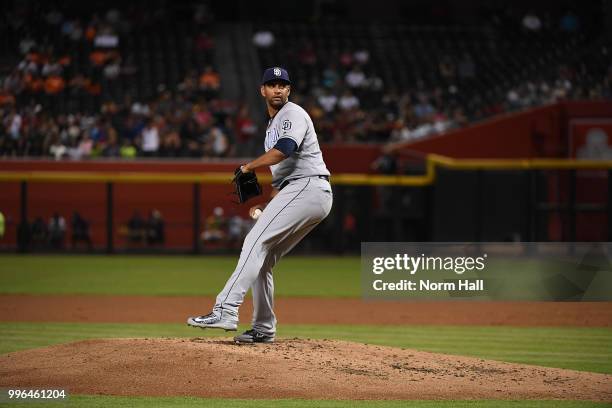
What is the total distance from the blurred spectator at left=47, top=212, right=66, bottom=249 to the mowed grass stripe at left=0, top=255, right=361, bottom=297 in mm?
411

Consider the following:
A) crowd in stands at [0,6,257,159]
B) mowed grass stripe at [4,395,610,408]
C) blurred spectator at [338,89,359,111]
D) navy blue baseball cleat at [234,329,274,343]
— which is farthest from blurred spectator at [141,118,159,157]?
mowed grass stripe at [4,395,610,408]

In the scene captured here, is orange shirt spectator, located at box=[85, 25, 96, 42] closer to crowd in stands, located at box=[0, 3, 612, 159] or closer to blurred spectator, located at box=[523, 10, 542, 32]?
crowd in stands, located at box=[0, 3, 612, 159]

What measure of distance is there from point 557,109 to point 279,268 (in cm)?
878

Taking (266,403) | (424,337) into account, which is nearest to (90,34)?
(424,337)

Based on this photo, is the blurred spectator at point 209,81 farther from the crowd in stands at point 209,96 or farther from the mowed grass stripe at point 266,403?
the mowed grass stripe at point 266,403

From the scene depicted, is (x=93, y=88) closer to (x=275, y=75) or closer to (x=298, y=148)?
(x=275, y=75)

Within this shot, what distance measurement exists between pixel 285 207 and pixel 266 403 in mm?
1609

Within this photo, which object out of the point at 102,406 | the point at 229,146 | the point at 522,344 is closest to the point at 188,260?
the point at 229,146

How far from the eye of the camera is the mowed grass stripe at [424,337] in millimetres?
9219

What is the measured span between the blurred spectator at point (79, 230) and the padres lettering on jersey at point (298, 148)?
14.6m

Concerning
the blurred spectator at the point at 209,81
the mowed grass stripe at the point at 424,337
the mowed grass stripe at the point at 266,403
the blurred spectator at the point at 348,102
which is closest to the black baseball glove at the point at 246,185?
the mowed grass stripe at the point at 266,403

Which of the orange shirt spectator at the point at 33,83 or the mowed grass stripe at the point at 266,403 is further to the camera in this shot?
the orange shirt spectator at the point at 33,83

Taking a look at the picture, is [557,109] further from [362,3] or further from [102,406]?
[102,406]

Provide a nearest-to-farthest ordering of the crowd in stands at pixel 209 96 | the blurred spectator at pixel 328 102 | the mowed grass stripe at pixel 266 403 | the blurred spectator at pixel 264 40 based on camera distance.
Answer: the mowed grass stripe at pixel 266 403, the crowd in stands at pixel 209 96, the blurred spectator at pixel 328 102, the blurred spectator at pixel 264 40
